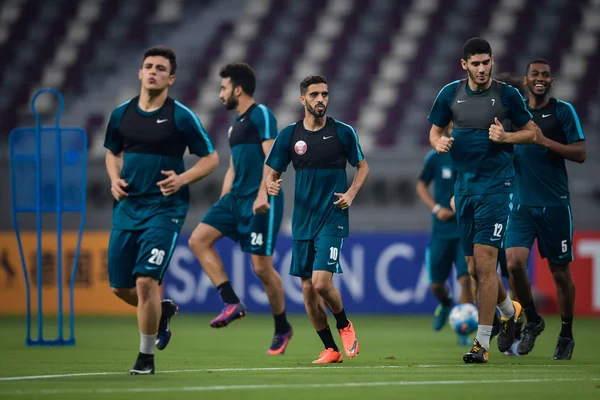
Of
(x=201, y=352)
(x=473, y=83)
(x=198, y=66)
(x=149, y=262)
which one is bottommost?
(x=201, y=352)

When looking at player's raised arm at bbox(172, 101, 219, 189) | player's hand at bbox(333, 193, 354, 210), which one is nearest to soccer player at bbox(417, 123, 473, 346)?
player's hand at bbox(333, 193, 354, 210)

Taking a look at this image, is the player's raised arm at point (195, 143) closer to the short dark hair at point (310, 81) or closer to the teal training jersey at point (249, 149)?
the short dark hair at point (310, 81)

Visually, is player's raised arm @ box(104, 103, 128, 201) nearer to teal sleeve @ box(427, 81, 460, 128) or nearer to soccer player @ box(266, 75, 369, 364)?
soccer player @ box(266, 75, 369, 364)

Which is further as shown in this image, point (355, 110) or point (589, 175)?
point (355, 110)

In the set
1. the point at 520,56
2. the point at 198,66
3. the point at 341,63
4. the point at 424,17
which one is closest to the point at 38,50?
the point at 198,66

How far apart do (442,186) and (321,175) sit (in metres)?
3.86

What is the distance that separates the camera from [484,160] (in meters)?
9.17

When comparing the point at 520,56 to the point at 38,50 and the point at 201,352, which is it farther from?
the point at 201,352

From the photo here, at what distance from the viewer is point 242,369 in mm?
8688

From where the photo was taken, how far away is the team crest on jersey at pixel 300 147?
31.0 feet

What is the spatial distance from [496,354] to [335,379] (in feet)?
10.6

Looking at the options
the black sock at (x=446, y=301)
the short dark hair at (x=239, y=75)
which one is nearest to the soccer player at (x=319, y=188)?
the short dark hair at (x=239, y=75)

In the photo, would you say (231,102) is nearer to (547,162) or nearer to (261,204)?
(261,204)

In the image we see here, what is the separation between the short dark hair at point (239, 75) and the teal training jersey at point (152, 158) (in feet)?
9.17
